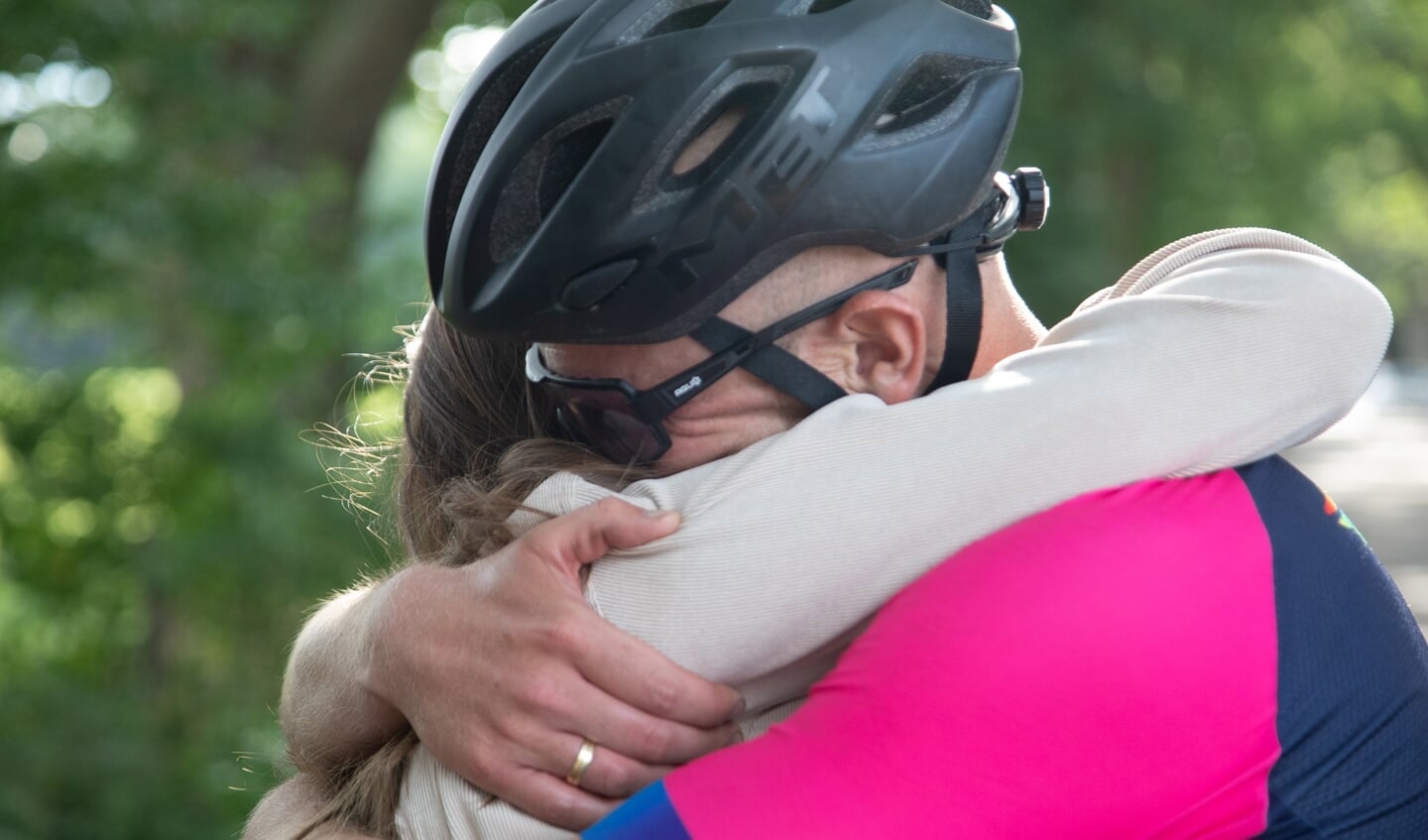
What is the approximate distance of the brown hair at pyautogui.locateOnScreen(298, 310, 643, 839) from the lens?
2.09m

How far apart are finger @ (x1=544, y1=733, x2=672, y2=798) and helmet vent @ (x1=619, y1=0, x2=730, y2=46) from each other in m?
0.97

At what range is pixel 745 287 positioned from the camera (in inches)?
78.1

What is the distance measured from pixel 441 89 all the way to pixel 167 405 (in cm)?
1039

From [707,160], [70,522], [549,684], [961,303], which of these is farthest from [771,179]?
[70,522]

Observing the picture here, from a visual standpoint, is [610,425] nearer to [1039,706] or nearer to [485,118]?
[485,118]

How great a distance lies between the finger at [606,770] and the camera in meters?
1.80

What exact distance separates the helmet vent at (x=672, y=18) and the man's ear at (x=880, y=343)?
468mm

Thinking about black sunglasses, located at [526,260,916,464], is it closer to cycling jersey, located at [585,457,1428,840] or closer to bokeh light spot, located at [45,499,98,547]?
cycling jersey, located at [585,457,1428,840]

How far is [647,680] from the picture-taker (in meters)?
1.75

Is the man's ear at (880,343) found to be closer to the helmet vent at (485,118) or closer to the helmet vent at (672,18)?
the helmet vent at (672,18)

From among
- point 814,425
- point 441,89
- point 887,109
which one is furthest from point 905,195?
point 441,89

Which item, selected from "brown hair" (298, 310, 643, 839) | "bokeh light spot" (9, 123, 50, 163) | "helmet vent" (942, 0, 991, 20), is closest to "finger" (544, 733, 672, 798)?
"brown hair" (298, 310, 643, 839)

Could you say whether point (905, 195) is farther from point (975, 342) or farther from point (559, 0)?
point (559, 0)

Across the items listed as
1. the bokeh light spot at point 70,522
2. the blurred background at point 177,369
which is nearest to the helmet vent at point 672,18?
the blurred background at point 177,369
